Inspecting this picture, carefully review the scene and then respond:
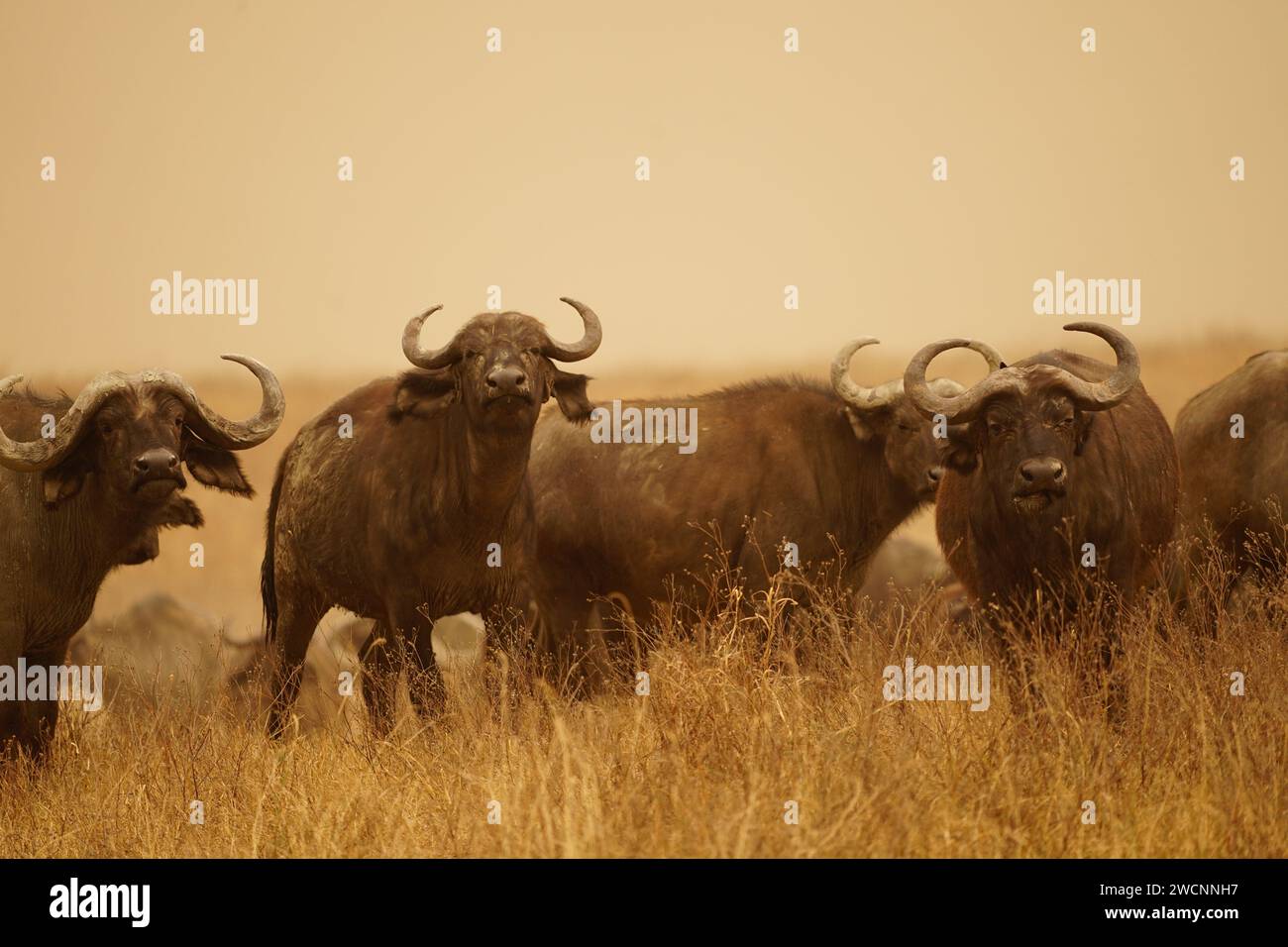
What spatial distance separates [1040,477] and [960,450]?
0.65 m

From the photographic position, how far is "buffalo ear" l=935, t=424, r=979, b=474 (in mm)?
7504

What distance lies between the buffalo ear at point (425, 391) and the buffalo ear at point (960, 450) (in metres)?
2.61

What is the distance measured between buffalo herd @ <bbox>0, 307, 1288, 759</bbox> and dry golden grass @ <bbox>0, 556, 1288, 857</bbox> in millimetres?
553

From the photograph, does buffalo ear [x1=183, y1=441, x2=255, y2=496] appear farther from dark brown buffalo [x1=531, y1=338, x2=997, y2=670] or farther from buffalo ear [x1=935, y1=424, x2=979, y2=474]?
buffalo ear [x1=935, y1=424, x2=979, y2=474]

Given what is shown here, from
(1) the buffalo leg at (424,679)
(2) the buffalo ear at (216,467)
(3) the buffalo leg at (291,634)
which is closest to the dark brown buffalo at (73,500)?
(2) the buffalo ear at (216,467)

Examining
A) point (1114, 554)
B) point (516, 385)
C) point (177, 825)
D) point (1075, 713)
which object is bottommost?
point (177, 825)

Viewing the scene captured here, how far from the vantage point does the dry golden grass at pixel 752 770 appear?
507 cm

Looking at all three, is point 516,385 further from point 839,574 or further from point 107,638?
point 107,638

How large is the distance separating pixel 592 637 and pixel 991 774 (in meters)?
4.10

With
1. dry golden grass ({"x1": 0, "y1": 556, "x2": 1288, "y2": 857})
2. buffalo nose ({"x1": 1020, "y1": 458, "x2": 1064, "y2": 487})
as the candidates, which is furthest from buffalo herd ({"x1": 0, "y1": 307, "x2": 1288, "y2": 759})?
dry golden grass ({"x1": 0, "y1": 556, "x2": 1288, "y2": 857})

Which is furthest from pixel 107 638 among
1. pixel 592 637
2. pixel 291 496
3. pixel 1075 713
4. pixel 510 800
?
pixel 1075 713

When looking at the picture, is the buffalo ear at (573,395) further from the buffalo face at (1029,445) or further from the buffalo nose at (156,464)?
the buffalo nose at (156,464)

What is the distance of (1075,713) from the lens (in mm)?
5930

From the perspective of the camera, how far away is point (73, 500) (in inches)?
283
